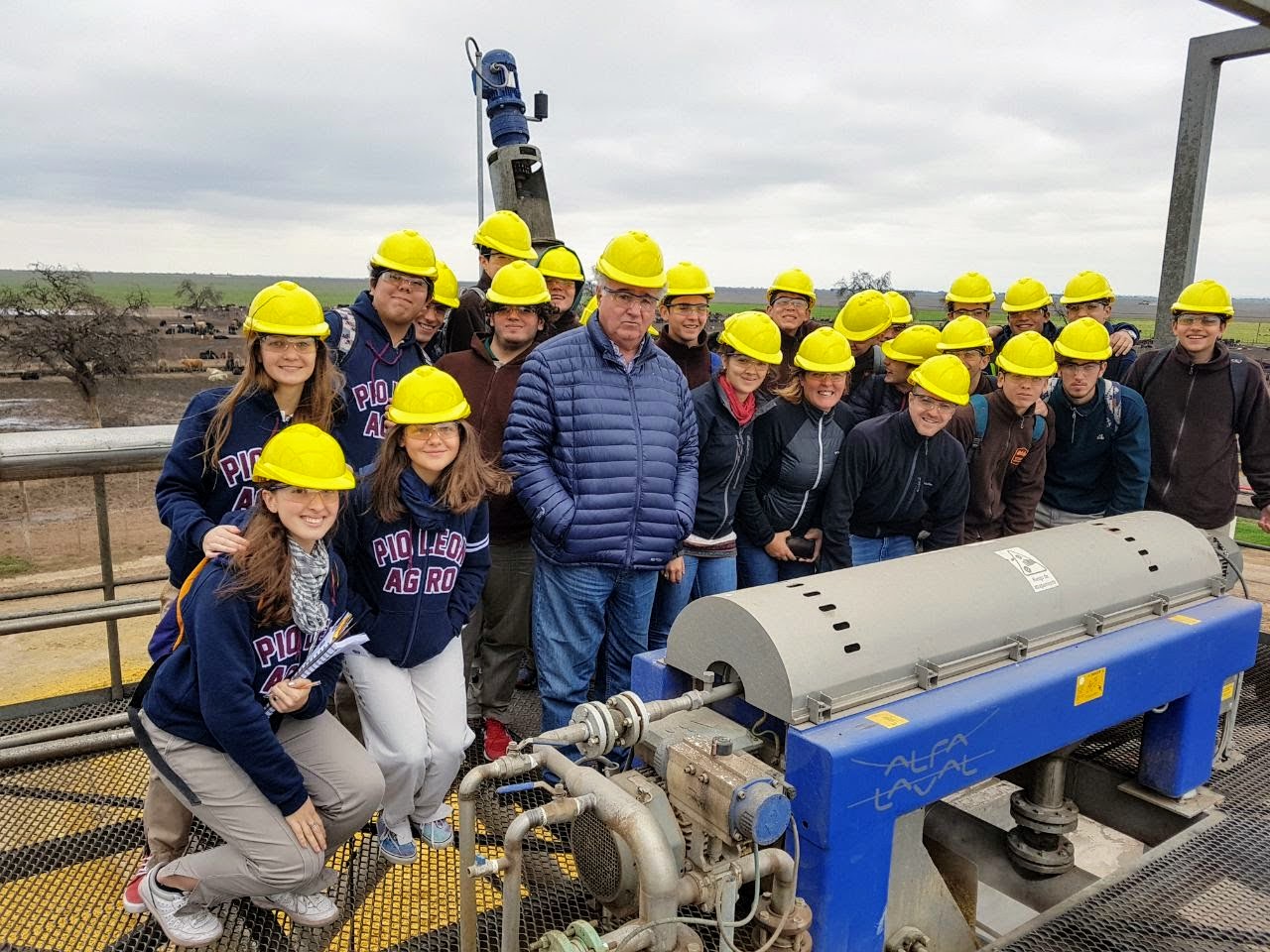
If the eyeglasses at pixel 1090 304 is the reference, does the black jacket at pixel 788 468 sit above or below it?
below

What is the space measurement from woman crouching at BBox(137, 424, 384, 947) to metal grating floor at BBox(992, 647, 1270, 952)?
6.19 feet

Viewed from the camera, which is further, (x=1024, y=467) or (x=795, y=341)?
(x=795, y=341)

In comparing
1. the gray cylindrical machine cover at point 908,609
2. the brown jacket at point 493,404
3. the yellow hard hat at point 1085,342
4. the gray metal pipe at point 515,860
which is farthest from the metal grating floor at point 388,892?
the yellow hard hat at point 1085,342

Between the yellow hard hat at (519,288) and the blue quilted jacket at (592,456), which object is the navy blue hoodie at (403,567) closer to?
the blue quilted jacket at (592,456)

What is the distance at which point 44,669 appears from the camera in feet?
20.8

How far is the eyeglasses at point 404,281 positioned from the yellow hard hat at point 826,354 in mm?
1468

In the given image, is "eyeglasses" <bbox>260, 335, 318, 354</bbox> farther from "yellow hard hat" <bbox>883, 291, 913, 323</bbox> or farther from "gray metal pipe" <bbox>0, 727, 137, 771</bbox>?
"yellow hard hat" <bbox>883, 291, 913, 323</bbox>

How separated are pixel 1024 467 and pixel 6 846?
3.94 m

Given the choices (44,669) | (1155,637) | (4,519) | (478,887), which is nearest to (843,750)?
(478,887)

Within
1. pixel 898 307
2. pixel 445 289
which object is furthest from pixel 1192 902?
pixel 445 289

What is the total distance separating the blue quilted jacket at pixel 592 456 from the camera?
10.2 ft

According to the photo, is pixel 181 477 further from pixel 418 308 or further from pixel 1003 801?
pixel 1003 801

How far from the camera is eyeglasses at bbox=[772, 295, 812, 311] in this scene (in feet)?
14.5

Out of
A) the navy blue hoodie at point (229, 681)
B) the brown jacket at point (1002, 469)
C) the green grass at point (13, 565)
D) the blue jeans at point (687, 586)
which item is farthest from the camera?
the green grass at point (13, 565)
